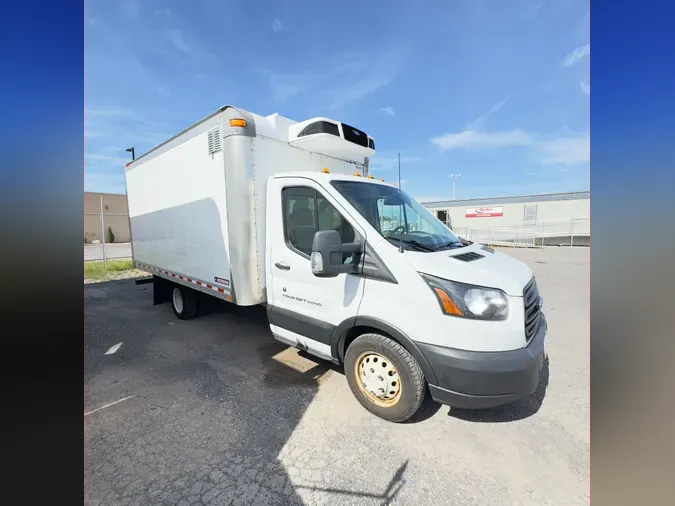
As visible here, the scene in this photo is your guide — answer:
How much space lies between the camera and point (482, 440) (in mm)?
2650

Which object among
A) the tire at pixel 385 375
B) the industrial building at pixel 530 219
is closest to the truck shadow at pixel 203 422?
the tire at pixel 385 375

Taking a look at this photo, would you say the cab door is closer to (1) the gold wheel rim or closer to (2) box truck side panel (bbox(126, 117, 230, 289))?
(1) the gold wheel rim

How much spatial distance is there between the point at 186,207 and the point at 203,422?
319cm

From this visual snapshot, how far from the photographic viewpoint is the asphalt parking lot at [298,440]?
2.16 meters

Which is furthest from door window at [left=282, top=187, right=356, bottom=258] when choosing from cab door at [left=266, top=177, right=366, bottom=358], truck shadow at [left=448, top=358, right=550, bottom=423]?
truck shadow at [left=448, top=358, right=550, bottom=423]

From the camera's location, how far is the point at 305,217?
3.56 meters

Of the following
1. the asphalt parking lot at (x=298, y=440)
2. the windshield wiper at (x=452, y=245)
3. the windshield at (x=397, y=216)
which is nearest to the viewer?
the asphalt parking lot at (x=298, y=440)

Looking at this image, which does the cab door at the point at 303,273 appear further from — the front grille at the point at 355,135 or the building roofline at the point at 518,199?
the building roofline at the point at 518,199

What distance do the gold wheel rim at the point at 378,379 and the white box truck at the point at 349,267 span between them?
1cm

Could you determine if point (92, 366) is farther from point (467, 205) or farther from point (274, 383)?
point (467, 205)

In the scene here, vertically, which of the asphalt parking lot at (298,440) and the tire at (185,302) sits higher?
the tire at (185,302)

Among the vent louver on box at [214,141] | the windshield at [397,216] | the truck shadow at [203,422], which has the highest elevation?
the vent louver on box at [214,141]

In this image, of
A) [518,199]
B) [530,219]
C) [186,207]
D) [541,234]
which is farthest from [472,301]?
[518,199]
